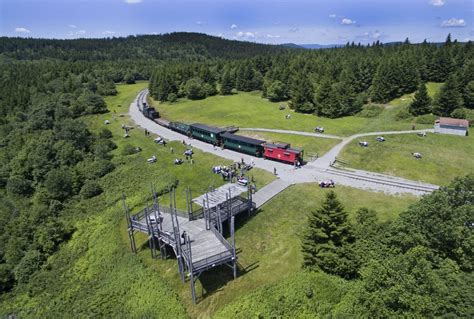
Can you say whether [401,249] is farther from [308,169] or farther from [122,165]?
[122,165]

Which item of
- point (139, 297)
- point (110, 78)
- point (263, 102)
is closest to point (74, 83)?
point (110, 78)

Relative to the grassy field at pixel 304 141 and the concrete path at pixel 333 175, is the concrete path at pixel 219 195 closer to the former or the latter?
the concrete path at pixel 333 175

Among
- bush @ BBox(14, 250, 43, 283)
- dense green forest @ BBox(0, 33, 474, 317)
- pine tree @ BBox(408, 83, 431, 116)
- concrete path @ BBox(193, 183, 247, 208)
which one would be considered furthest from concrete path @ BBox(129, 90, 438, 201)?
bush @ BBox(14, 250, 43, 283)

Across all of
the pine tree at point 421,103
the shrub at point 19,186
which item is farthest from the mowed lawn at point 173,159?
the pine tree at point 421,103

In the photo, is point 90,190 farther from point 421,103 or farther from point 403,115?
point 421,103

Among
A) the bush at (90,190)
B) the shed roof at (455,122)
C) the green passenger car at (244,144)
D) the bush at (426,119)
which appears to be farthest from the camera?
the bush at (426,119)

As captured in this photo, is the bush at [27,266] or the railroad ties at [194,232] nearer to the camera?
the railroad ties at [194,232]
